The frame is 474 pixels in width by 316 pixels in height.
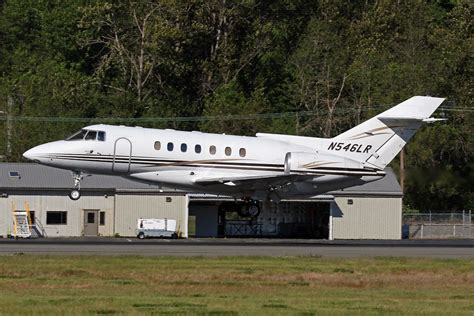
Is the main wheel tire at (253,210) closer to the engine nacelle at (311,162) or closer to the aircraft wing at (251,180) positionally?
the aircraft wing at (251,180)

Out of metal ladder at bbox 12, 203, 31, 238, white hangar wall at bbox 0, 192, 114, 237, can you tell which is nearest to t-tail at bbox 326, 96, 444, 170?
white hangar wall at bbox 0, 192, 114, 237

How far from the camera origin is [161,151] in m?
57.1

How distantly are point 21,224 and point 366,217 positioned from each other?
70.3 ft

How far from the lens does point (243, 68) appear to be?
113m

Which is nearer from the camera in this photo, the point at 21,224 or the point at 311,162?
the point at 311,162

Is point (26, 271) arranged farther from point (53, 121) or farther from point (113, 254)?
point (53, 121)

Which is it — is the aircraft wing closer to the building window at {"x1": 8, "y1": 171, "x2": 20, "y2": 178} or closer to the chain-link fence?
the building window at {"x1": 8, "y1": 171, "x2": 20, "y2": 178}

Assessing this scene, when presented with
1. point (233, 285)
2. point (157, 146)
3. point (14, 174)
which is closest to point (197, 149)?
point (157, 146)

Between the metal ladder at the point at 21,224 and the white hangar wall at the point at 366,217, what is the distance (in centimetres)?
1862

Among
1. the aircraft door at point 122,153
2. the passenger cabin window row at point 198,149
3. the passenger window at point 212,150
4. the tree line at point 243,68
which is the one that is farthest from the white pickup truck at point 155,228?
the tree line at point 243,68

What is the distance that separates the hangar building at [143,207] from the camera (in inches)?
2968

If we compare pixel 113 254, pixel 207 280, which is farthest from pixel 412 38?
pixel 207 280

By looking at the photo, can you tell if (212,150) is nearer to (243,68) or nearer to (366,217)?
(366,217)

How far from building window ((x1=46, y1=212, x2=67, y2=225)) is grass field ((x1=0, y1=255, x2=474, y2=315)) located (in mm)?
30024
